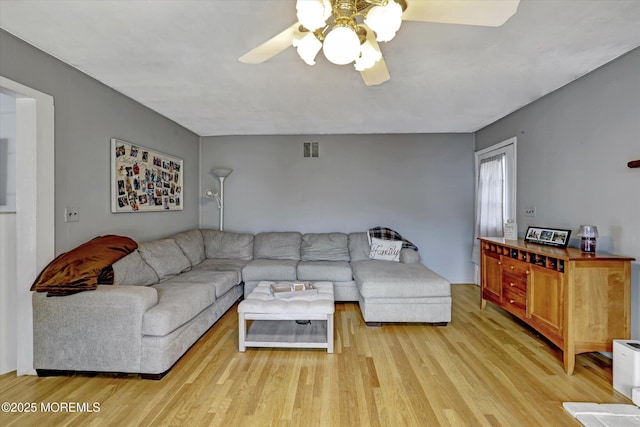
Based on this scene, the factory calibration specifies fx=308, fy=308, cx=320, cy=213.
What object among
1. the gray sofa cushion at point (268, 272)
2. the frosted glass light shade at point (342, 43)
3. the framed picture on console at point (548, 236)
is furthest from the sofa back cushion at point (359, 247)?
the frosted glass light shade at point (342, 43)

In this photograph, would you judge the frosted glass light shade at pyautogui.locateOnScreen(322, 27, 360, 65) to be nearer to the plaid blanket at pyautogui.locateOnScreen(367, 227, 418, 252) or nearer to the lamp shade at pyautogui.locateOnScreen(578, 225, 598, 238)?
the lamp shade at pyautogui.locateOnScreen(578, 225, 598, 238)

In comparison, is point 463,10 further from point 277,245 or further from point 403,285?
point 277,245

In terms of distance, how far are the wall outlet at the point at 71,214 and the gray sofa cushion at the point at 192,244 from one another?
51.7 inches

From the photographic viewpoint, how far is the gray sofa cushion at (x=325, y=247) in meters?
4.38

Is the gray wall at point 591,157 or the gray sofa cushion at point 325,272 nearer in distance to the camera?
the gray wall at point 591,157

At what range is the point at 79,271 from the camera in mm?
2234

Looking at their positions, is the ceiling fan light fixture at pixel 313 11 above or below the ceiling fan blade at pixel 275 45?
below

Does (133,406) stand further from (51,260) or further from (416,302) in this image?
(416,302)

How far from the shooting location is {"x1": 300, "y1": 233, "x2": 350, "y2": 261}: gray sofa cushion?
14.4 feet

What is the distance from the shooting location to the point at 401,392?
2062 mm

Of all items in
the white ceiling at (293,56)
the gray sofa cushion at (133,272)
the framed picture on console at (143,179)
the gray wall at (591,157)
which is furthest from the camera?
the framed picture on console at (143,179)

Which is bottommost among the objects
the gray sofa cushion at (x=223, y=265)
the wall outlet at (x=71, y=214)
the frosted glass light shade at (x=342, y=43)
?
the gray sofa cushion at (x=223, y=265)

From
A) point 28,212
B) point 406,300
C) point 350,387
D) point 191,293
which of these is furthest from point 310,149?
point 350,387

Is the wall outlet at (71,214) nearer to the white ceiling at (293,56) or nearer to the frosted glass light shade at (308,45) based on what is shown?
the white ceiling at (293,56)
